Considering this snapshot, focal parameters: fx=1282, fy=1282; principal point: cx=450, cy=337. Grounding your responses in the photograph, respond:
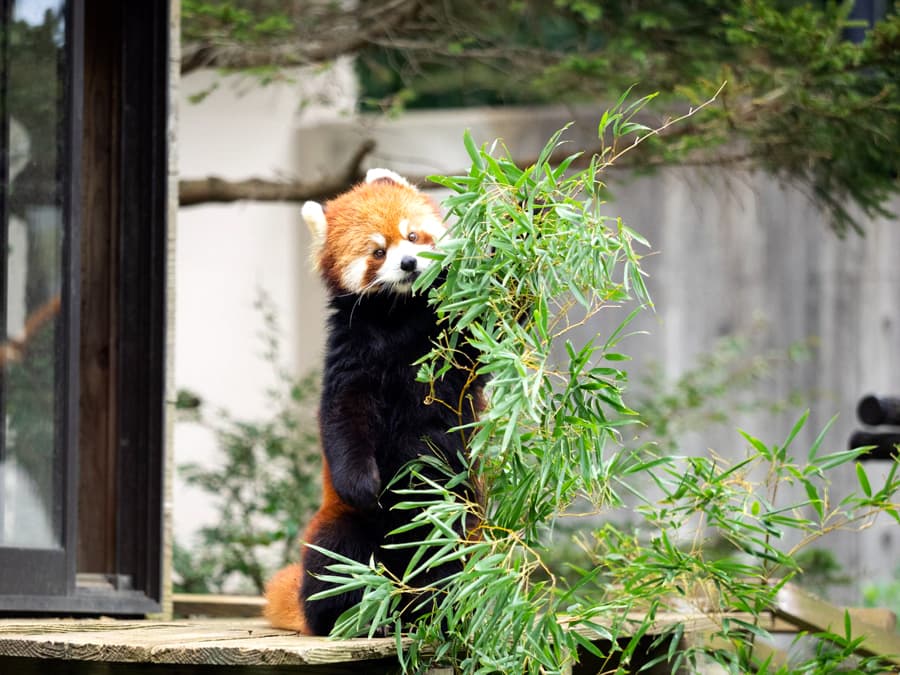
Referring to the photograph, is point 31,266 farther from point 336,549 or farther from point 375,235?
point 336,549

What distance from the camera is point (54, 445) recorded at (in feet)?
11.6

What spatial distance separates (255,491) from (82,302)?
7.24 feet

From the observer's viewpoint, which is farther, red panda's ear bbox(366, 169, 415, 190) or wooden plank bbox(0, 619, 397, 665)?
red panda's ear bbox(366, 169, 415, 190)

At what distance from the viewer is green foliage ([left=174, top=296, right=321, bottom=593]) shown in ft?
18.6

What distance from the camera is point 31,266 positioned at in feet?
11.7

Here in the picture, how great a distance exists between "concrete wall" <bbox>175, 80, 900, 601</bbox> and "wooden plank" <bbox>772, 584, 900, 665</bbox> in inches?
104

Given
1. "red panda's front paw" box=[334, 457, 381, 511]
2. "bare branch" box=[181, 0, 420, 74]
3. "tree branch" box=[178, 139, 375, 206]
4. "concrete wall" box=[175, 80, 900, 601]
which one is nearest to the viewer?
"red panda's front paw" box=[334, 457, 381, 511]

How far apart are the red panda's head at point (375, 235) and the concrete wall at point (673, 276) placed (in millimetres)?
3287

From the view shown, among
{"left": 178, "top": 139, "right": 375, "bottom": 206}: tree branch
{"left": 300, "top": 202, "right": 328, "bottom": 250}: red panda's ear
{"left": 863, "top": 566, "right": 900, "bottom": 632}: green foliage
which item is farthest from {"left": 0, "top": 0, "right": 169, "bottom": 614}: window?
{"left": 863, "top": 566, "right": 900, "bottom": 632}: green foliage

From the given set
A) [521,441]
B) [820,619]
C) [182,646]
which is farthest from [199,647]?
[820,619]

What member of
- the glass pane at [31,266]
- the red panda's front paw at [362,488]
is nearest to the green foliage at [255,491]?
the glass pane at [31,266]

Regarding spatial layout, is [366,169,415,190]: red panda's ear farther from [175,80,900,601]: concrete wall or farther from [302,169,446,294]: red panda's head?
[175,80,900,601]: concrete wall

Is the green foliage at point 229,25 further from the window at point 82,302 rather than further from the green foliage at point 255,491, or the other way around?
the green foliage at point 255,491

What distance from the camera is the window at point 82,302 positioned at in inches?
138
